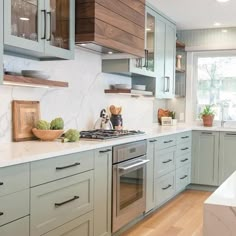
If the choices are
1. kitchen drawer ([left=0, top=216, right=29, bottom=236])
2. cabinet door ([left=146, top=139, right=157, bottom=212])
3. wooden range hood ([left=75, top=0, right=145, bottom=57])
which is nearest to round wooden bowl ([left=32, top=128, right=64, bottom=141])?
wooden range hood ([left=75, top=0, right=145, bottom=57])

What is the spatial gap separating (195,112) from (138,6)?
2604mm

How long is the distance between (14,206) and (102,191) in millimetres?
1069

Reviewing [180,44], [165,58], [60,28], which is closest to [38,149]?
[60,28]

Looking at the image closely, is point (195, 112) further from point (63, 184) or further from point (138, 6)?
point (63, 184)

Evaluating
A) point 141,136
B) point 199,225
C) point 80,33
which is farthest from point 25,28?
point 199,225

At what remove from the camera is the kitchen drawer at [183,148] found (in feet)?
16.0

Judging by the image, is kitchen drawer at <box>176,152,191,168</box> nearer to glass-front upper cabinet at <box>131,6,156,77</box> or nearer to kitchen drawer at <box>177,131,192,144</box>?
kitchen drawer at <box>177,131,192,144</box>

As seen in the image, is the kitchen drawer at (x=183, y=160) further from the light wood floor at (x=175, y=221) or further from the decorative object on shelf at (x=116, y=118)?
the decorative object on shelf at (x=116, y=118)

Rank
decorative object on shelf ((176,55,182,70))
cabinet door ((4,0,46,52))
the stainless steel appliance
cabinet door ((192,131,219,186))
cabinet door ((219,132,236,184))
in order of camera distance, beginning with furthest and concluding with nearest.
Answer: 1. decorative object on shelf ((176,55,182,70))
2. cabinet door ((192,131,219,186))
3. cabinet door ((219,132,236,184))
4. the stainless steel appliance
5. cabinet door ((4,0,46,52))

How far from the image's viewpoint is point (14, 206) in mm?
2059

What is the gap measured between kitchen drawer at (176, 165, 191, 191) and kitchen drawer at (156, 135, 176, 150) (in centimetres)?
46

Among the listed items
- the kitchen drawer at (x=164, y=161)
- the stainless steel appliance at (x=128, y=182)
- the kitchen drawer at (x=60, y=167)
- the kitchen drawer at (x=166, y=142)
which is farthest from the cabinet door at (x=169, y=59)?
the kitchen drawer at (x=60, y=167)

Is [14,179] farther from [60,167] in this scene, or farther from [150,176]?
[150,176]

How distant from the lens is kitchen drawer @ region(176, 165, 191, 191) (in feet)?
16.1
